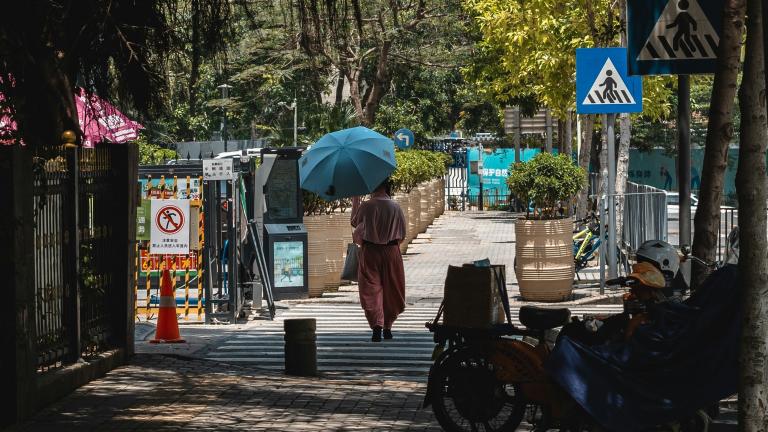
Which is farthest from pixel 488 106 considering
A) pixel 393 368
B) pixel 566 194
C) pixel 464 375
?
pixel 464 375

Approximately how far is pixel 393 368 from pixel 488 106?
53.3 m

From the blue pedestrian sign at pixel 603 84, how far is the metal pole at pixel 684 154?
24.2 feet

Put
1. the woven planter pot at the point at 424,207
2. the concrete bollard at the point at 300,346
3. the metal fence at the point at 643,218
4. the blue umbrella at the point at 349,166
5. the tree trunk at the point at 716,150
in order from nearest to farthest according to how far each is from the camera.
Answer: the tree trunk at the point at 716,150 < the concrete bollard at the point at 300,346 < the blue umbrella at the point at 349,166 < the metal fence at the point at 643,218 < the woven planter pot at the point at 424,207

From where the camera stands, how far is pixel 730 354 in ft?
25.6

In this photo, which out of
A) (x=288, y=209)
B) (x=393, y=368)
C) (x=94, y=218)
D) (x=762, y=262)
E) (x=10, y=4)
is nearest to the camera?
(x=762, y=262)

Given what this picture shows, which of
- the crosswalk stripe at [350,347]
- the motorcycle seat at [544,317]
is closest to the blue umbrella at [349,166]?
the crosswalk stripe at [350,347]

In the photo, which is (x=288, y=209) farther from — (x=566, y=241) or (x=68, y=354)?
(x=68, y=354)

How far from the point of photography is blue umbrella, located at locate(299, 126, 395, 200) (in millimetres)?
17703

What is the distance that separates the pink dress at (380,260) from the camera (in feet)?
48.7

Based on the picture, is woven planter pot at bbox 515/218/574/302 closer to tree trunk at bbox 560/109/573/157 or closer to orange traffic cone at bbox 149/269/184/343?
orange traffic cone at bbox 149/269/184/343

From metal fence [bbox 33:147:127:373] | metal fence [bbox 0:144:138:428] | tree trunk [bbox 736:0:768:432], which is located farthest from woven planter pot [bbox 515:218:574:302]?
tree trunk [bbox 736:0:768:432]

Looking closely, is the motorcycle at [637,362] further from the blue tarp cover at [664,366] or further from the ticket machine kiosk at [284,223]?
the ticket machine kiosk at [284,223]

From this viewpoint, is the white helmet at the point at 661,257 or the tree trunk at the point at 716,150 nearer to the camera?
the white helmet at the point at 661,257

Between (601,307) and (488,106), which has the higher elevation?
(488,106)
